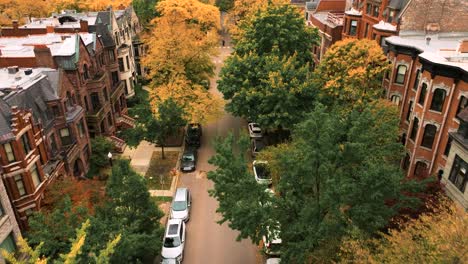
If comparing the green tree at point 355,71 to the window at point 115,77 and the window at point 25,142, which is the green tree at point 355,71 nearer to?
the window at point 25,142

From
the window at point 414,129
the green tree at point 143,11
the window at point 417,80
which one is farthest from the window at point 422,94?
the green tree at point 143,11

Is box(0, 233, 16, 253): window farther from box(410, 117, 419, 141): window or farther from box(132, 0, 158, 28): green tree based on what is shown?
box(132, 0, 158, 28): green tree

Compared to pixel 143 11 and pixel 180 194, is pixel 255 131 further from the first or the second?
pixel 143 11

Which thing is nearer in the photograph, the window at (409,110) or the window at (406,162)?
the window at (406,162)

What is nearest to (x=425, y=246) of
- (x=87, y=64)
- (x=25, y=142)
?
(x=25, y=142)

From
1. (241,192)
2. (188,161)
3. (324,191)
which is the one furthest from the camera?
(188,161)

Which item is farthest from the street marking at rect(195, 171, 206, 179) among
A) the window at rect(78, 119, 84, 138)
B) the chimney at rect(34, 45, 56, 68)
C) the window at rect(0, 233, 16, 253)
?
the window at rect(0, 233, 16, 253)

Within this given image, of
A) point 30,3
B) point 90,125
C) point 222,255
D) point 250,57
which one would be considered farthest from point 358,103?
point 30,3
